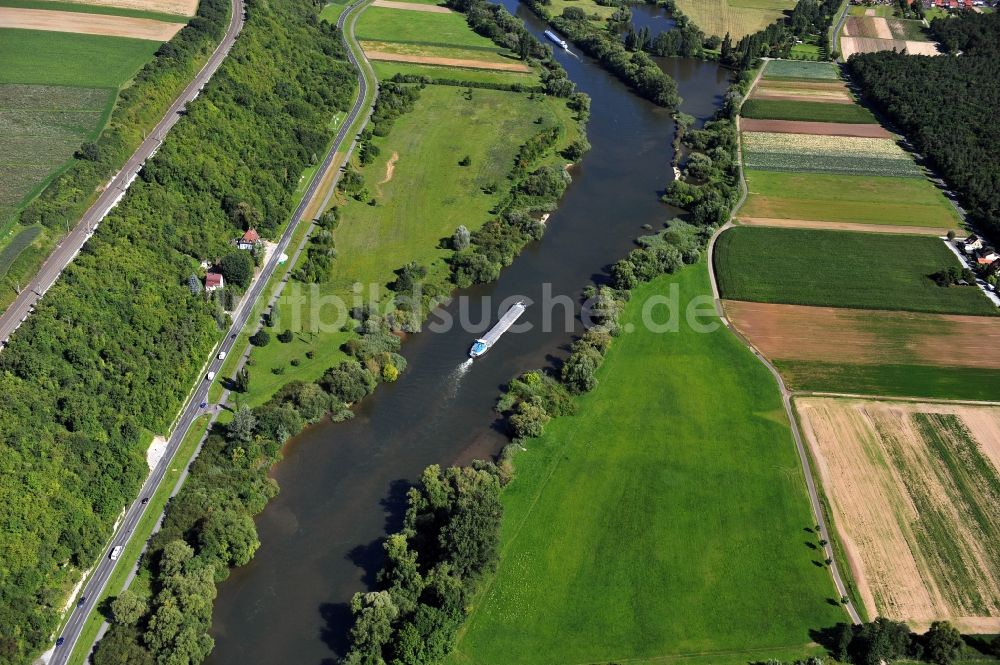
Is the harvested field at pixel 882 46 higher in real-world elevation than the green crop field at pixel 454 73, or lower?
higher

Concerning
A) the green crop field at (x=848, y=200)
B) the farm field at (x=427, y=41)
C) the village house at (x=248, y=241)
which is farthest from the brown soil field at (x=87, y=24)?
the green crop field at (x=848, y=200)

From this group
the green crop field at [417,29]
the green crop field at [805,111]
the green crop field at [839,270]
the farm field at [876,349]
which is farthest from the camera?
the green crop field at [417,29]

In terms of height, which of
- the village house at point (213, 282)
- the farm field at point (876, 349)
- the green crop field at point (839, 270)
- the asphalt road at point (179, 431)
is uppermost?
the green crop field at point (839, 270)

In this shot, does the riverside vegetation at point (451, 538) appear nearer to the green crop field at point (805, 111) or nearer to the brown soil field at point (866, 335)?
the brown soil field at point (866, 335)

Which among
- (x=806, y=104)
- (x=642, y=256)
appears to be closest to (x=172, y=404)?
(x=642, y=256)

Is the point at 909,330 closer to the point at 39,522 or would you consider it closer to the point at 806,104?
the point at 806,104

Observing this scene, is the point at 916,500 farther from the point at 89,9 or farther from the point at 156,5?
the point at 89,9
